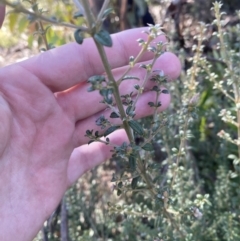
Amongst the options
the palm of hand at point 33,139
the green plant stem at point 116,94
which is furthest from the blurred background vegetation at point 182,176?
the palm of hand at point 33,139

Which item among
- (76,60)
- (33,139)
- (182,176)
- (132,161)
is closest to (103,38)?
(132,161)

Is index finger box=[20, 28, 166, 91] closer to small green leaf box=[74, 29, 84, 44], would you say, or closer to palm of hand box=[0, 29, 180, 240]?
palm of hand box=[0, 29, 180, 240]

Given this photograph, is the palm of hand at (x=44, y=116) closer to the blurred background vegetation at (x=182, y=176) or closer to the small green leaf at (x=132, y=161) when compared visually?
the blurred background vegetation at (x=182, y=176)

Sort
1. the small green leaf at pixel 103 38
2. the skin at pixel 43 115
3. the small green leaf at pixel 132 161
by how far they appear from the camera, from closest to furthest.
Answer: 1. the small green leaf at pixel 103 38
2. the small green leaf at pixel 132 161
3. the skin at pixel 43 115

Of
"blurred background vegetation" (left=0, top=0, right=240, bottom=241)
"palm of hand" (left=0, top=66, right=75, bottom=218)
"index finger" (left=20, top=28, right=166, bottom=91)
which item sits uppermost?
"index finger" (left=20, top=28, right=166, bottom=91)

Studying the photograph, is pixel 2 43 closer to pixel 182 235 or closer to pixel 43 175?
pixel 43 175

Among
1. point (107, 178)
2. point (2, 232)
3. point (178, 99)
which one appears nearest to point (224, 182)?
point (178, 99)

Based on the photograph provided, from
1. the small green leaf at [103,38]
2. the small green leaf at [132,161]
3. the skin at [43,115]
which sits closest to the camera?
the small green leaf at [103,38]

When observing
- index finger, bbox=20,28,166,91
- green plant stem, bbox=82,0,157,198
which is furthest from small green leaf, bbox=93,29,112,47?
index finger, bbox=20,28,166,91
